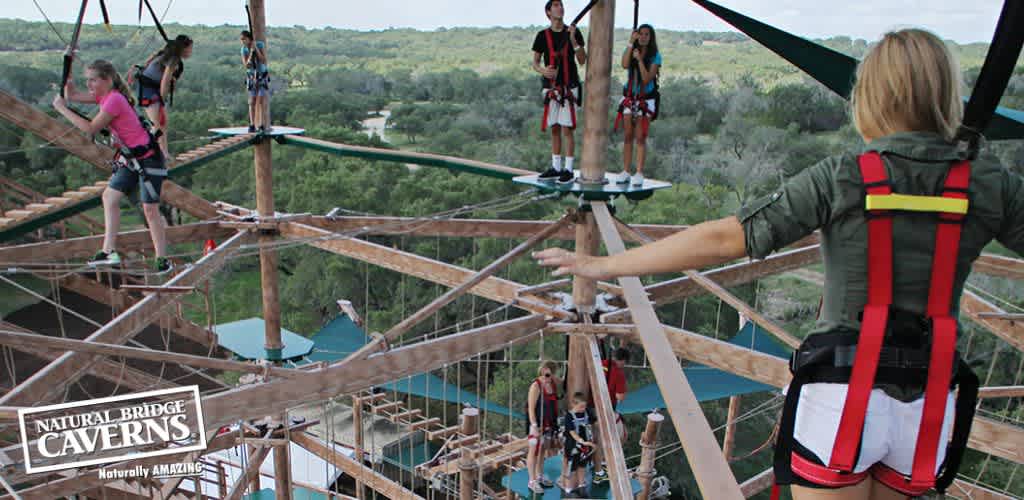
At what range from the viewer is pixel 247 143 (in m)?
7.32

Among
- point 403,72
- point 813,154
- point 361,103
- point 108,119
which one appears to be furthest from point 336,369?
point 403,72

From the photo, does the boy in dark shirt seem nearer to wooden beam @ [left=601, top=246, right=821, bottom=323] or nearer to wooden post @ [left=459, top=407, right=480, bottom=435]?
wooden beam @ [left=601, top=246, right=821, bottom=323]

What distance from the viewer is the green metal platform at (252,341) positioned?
A: 9.74 meters

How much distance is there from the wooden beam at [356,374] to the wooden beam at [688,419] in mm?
2201

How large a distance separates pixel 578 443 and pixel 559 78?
261 centimetres

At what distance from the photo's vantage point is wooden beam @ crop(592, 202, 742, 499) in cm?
143

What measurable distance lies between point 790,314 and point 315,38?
65067 mm

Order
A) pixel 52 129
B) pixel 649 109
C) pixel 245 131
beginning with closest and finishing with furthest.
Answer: pixel 52 129 → pixel 649 109 → pixel 245 131

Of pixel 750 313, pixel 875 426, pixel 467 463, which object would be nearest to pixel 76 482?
pixel 467 463

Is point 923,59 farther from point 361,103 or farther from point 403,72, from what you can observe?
point 403,72

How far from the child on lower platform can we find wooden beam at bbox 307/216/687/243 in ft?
4.91

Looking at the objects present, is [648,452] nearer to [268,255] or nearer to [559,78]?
[559,78]

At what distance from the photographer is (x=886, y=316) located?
134 centimetres

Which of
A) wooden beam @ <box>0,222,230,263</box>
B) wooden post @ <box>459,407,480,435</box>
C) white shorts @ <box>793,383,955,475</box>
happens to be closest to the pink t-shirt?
wooden beam @ <box>0,222,230,263</box>
